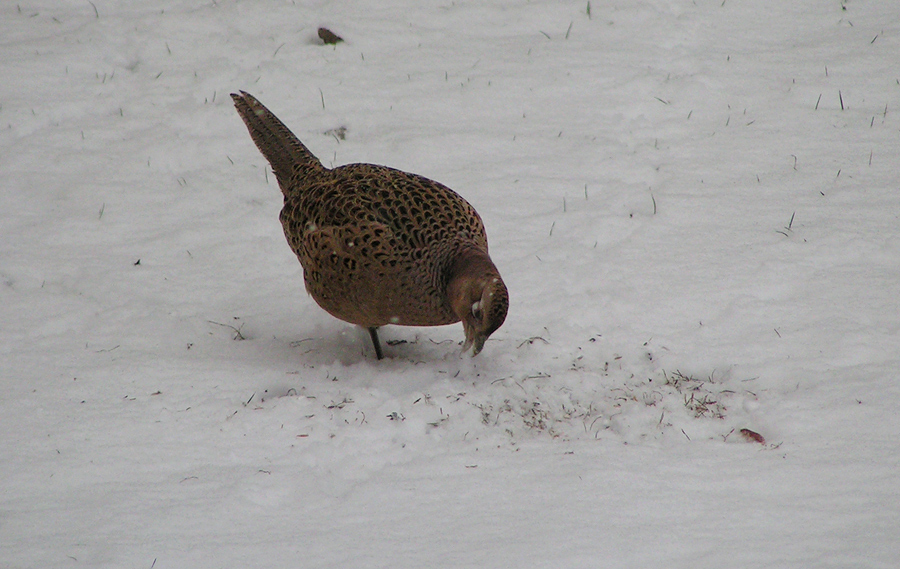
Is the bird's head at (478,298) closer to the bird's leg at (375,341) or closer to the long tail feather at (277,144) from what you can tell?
the bird's leg at (375,341)

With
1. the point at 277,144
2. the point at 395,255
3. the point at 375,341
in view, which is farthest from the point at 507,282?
the point at 277,144

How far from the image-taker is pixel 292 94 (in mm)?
6293

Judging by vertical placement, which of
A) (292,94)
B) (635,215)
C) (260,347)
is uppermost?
(292,94)

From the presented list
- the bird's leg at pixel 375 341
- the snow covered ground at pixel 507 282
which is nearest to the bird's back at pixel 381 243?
the bird's leg at pixel 375 341

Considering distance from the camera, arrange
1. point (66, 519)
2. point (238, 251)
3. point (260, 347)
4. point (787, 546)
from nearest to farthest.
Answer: point (787, 546) → point (66, 519) → point (260, 347) → point (238, 251)

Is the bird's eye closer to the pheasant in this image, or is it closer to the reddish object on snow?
the pheasant

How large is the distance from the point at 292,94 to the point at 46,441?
381cm

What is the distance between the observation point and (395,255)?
371 cm

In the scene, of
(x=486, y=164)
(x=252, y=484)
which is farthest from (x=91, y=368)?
(x=486, y=164)

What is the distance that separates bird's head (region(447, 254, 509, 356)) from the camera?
3432 millimetres

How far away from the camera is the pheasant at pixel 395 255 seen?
357cm

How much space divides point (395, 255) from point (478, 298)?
476mm

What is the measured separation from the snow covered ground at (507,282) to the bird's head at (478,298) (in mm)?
291

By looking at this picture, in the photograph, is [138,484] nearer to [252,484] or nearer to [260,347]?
[252,484]
